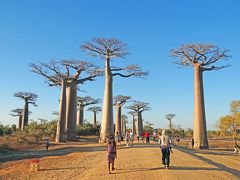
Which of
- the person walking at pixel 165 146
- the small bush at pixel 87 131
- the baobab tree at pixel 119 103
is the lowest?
the person walking at pixel 165 146

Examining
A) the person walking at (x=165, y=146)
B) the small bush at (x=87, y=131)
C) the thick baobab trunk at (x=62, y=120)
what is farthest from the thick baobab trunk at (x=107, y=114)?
the person walking at (x=165, y=146)

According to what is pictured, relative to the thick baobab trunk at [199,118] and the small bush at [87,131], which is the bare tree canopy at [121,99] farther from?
the thick baobab trunk at [199,118]

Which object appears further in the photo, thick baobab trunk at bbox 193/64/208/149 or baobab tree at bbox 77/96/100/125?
baobab tree at bbox 77/96/100/125

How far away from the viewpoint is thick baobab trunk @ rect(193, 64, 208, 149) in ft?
88.7

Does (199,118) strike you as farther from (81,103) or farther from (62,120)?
(81,103)

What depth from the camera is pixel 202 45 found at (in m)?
27.4

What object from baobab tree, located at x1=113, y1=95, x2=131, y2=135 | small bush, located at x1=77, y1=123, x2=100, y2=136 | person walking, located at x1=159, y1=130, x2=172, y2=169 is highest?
baobab tree, located at x1=113, y1=95, x2=131, y2=135

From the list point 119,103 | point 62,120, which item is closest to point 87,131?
point 119,103

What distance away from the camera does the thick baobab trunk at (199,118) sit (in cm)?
2705

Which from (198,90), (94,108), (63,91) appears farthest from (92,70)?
(94,108)

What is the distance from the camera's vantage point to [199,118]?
2727 cm

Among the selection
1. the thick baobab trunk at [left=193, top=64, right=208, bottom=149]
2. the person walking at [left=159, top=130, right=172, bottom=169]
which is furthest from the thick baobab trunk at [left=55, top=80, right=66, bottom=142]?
the person walking at [left=159, top=130, right=172, bottom=169]

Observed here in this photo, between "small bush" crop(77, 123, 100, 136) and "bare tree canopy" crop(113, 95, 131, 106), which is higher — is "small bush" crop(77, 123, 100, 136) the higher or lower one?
the lower one

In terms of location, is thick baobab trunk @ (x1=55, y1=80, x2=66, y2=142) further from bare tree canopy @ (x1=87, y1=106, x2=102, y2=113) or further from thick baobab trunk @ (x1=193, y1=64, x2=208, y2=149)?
bare tree canopy @ (x1=87, y1=106, x2=102, y2=113)
